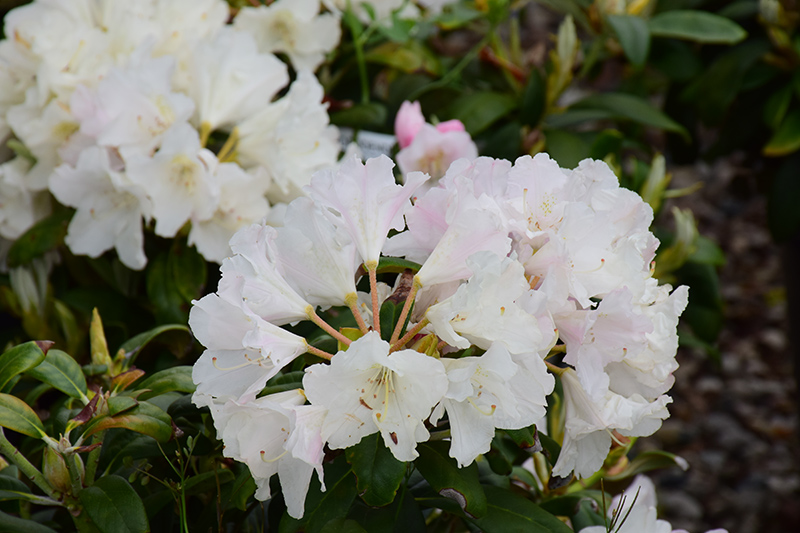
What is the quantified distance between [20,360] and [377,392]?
1.12ft

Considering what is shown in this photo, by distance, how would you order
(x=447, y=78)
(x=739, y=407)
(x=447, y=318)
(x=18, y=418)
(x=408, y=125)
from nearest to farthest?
(x=447, y=318)
(x=18, y=418)
(x=408, y=125)
(x=447, y=78)
(x=739, y=407)

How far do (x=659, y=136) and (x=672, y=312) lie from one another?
3318 millimetres

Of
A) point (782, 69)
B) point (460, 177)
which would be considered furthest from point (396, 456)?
point (782, 69)

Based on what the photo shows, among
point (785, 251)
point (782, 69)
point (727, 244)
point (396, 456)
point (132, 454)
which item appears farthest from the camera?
point (727, 244)

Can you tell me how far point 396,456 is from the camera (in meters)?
0.57

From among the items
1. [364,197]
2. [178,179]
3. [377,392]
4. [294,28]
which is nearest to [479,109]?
[294,28]

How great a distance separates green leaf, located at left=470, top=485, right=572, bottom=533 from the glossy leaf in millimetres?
297

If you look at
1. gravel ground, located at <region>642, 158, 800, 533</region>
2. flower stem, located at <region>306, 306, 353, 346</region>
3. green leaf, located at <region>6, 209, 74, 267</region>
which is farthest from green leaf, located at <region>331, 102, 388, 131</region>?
gravel ground, located at <region>642, 158, 800, 533</region>

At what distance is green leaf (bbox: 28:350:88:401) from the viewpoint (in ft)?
2.37

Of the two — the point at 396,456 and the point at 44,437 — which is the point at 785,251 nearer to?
the point at 396,456

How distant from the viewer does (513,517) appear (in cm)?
68

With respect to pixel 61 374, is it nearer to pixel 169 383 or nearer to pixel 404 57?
pixel 169 383

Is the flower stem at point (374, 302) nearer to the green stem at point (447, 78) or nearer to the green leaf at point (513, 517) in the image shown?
the green leaf at point (513, 517)

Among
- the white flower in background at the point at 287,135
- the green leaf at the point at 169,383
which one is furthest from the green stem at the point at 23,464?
the white flower in background at the point at 287,135
